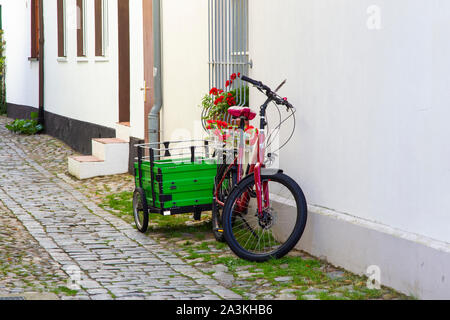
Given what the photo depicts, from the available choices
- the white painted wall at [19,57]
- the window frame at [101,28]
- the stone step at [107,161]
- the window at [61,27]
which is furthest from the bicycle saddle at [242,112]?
the white painted wall at [19,57]

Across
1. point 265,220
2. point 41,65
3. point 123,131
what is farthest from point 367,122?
point 41,65

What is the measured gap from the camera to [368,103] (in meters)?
5.69

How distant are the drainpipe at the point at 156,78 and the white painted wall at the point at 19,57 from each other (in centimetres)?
902

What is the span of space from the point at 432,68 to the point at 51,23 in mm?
13670

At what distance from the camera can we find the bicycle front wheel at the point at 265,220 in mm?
6262

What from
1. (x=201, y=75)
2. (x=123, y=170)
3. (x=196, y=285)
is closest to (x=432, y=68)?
(x=196, y=285)

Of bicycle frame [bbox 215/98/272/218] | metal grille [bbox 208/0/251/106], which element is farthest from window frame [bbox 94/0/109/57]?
bicycle frame [bbox 215/98/272/218]

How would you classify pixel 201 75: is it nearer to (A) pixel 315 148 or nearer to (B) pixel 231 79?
(B) pixel 231 79

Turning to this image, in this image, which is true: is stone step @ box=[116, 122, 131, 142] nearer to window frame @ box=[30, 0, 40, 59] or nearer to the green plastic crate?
the green plastic crate

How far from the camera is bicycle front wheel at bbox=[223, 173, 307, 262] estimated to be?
6262 millimetres

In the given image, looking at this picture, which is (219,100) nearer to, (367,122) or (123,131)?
(367,122)

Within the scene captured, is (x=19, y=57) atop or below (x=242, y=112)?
atop

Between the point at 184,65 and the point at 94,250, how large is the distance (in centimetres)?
371

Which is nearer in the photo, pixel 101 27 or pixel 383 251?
pixel 383 251
